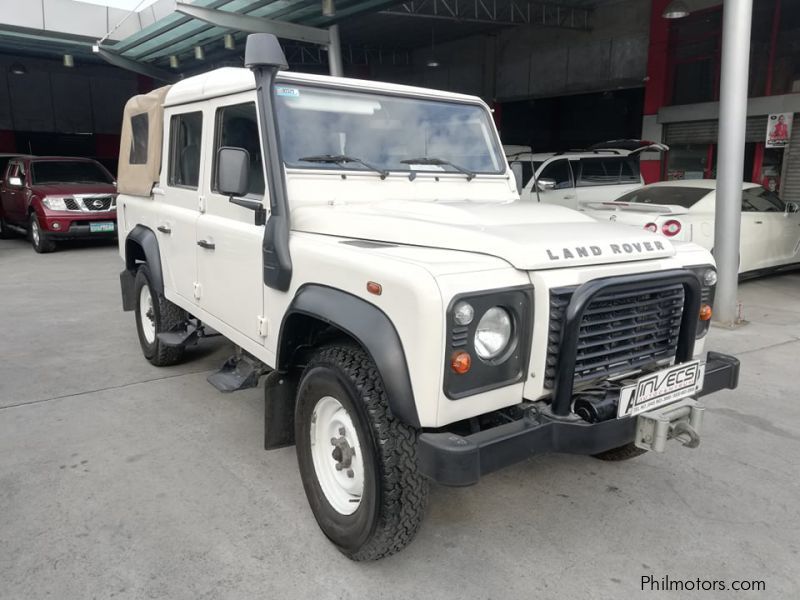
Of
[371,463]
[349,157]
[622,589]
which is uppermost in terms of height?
[349,157]

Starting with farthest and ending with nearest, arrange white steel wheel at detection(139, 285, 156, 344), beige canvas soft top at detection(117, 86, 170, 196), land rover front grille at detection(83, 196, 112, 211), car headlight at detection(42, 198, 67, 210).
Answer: land rover front grille at detection(83, 196, 112, 211), car headlight at detection(42, 198, 67, 210), white steel wheel at detection(139, 285, 156, 344), beige canvas soft top at detection(117, 86, 170, 196)

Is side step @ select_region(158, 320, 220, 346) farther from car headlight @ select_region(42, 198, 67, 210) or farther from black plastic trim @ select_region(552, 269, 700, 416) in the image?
car headlight @ select_region(42, 198, 67, 210)

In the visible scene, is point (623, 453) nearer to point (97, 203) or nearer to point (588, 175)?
point (588, 175)

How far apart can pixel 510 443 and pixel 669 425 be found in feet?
2.35

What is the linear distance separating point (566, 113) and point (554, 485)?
19.0m

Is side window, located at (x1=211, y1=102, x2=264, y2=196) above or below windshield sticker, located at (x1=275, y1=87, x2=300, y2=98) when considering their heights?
below

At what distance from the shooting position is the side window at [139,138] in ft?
15.9

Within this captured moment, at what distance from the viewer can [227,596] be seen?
2488mm

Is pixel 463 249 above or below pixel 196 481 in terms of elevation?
above

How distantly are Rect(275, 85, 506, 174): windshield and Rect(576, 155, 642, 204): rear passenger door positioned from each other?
7.40 meters

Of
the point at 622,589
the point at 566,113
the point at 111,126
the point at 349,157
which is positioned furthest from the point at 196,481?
the point at 111,126

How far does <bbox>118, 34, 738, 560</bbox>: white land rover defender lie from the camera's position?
7.34ft

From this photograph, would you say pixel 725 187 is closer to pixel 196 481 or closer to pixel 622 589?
pixel 622 589

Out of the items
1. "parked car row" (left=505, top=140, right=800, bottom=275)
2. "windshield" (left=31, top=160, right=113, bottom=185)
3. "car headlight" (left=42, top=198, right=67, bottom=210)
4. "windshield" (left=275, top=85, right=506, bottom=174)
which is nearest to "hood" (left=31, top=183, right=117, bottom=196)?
"car headlight" (left=42, top=198, right=67, bottom=210)
